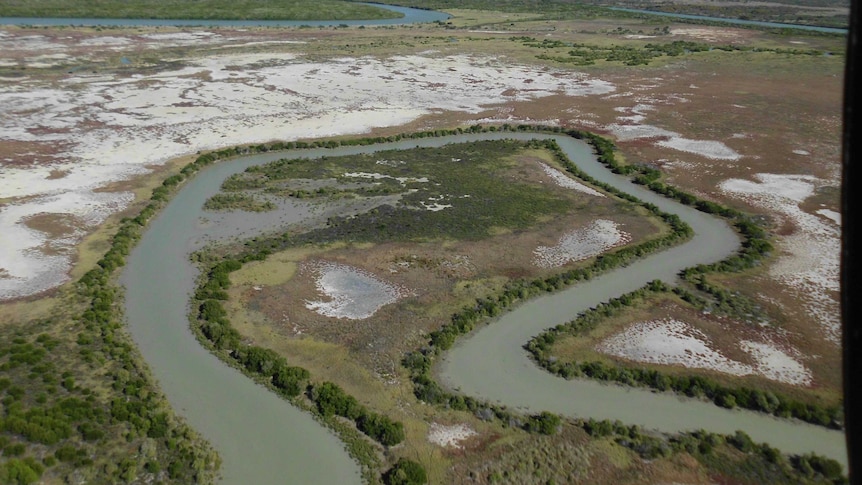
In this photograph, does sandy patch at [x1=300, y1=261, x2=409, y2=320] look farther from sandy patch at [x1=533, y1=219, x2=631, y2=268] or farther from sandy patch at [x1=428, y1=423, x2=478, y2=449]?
sandy patch at [x1=533, y1=219, x2=631, y2=268]

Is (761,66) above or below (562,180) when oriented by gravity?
above

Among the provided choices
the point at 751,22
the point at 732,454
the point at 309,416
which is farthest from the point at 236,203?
the point at 751,22

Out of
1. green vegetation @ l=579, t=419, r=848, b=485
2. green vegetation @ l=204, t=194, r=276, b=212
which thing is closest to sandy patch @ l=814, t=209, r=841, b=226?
green vegetation @ l=579, t=419, r=848, b=485

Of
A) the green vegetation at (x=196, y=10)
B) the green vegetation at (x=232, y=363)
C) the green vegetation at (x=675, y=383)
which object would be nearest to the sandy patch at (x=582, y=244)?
the green vegetation at (x=232, y=363)

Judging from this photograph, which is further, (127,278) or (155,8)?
(155,8)

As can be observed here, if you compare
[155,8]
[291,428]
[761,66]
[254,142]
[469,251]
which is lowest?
[291,428]

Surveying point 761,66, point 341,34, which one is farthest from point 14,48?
point 761,66

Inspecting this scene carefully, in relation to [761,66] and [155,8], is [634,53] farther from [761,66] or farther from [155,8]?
[155,8]
